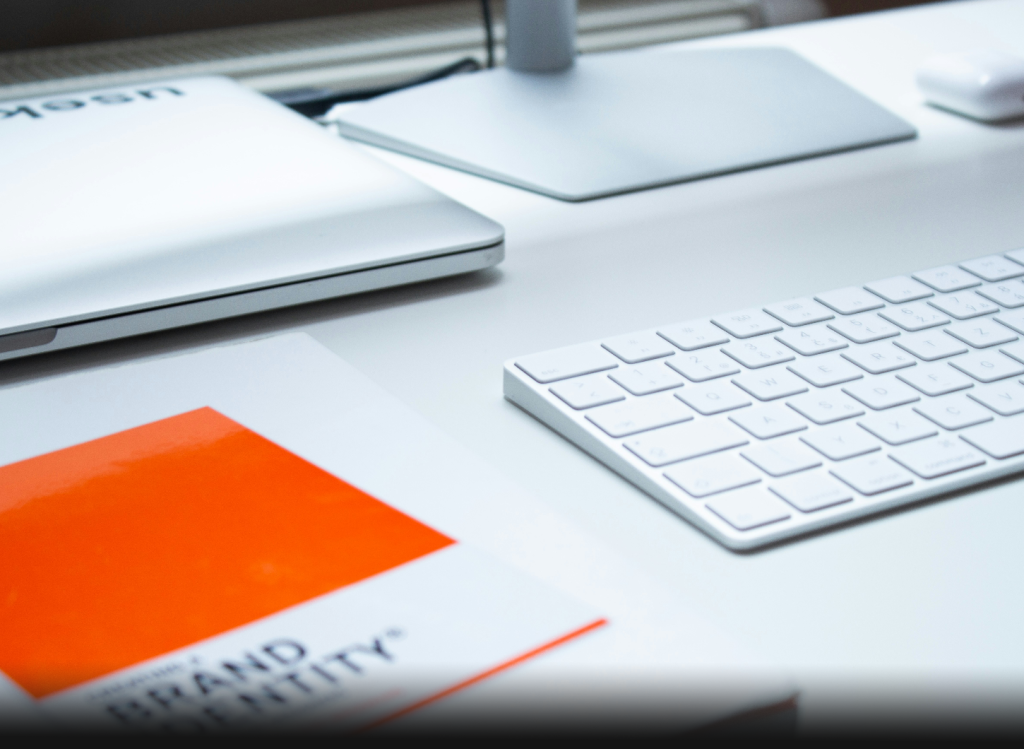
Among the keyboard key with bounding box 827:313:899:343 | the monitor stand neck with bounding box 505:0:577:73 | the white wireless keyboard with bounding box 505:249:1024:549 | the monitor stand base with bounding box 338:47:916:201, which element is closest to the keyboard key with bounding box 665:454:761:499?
the white wireless keyboard with bounding box 505:249:1024:549

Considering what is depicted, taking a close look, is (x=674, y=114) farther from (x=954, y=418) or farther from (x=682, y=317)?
(x=954, y=418)

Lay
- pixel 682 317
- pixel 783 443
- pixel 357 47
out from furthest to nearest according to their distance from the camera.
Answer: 1. pixel 357 47
2. pixel 682 317
3. pixel 783 443

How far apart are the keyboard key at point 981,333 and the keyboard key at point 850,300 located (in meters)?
0.03

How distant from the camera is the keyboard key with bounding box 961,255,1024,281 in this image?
1.51ft

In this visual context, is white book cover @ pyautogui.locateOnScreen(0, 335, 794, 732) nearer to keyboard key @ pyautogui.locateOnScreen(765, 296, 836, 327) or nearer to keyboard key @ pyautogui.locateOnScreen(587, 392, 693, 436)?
keyboard key @ pyautogui.locateOnScreen(587, 392, 693, 436)

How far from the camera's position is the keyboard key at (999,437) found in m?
0.33

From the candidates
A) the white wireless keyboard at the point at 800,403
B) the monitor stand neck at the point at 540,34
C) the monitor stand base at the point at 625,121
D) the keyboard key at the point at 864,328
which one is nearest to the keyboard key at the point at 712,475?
the white wireless keyboard at the point at 800,403

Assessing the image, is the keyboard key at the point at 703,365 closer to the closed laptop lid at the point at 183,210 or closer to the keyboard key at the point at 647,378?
the keyboard key at the point at 647,378

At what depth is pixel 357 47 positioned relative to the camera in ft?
2.44

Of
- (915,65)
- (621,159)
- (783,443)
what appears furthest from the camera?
(915,65)

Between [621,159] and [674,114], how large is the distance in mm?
75

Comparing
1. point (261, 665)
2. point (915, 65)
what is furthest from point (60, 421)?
point (915, 65)

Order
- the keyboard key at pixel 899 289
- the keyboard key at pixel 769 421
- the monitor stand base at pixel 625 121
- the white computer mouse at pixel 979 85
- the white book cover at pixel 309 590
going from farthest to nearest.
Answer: the white computer mouse at pixel 979 85 < the monitor stand base at pixel 625 121 < the keyboard key at pixel 899 289 < the keyboard key at pixel 769 421 < the white book cover at pixel 309 590

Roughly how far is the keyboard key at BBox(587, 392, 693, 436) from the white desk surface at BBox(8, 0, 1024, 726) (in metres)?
0.02
